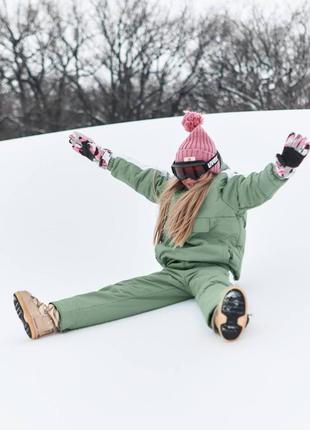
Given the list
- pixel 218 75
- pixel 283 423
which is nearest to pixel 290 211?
pixel 283 423

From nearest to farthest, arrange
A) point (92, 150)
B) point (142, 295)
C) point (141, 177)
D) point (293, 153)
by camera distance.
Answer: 1. point (293, 153)
2. point (142, 295)
3. point (141, 177)
4. point (92, 150)

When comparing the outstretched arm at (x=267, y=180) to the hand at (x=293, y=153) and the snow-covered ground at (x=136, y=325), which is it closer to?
the hand at (x=293, y=153)

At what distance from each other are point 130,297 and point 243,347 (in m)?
0.57

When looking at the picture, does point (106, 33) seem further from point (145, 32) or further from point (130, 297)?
point (130, 297)

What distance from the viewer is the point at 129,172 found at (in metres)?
2.71

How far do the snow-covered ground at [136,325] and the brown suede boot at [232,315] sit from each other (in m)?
0.03

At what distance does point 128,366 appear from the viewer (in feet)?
5.76

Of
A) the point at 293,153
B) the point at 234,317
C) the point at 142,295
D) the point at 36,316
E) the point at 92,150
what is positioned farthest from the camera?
the point at 92,150

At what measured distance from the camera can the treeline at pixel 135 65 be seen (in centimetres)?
1794

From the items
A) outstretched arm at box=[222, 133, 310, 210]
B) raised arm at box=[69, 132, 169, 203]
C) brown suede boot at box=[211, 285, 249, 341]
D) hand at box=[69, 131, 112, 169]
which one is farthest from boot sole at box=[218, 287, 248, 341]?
hand at box=[69, 131, 112, 169]

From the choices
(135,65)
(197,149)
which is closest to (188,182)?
(197,149)

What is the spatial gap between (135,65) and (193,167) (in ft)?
54.9

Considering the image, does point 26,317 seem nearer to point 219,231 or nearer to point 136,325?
point 136,325

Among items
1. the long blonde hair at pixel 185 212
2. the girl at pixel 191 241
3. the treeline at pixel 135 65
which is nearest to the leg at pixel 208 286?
the girl at pixel 191 241
